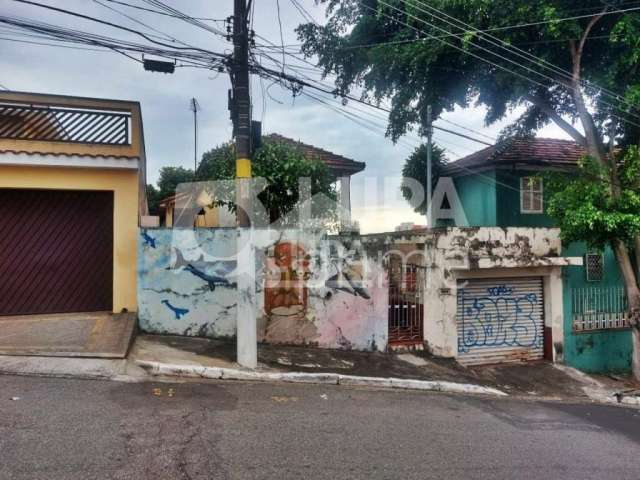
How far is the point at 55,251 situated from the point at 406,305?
21.5 ft

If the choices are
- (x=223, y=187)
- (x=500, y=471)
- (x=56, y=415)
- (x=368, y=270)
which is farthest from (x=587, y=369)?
(x=56, y=415)

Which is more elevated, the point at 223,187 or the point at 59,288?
the point at 223,187

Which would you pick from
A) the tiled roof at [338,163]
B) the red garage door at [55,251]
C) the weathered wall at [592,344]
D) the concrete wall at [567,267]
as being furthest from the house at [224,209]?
the weathered wall at [592,344]

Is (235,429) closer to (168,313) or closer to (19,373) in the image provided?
(19,373)

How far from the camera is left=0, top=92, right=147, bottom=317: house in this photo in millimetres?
7711

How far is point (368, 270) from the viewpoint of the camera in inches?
337

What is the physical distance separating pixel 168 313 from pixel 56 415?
3529mm

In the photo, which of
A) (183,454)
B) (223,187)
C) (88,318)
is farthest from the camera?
(223,187)

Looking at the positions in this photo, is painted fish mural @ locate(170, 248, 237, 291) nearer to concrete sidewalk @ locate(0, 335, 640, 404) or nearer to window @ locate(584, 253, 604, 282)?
concrete sidewalk @ locate(0, 335, 640, 404)

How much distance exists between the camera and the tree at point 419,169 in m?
17.1

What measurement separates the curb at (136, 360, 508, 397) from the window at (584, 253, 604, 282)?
6656mm

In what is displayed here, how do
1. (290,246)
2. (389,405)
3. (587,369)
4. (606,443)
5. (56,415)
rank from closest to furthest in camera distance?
(56,415) < (606,443) < (389,405) < (290,246) < (587,369)

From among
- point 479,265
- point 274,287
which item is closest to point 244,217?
point 274,287

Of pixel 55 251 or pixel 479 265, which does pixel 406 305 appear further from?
pixel 55 251
